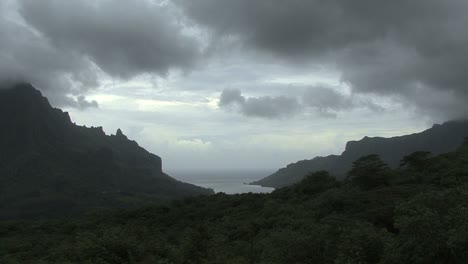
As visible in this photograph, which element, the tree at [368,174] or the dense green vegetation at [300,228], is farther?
the tree at [368,174]

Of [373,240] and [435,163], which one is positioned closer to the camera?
[373,240]

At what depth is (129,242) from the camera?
2103cm

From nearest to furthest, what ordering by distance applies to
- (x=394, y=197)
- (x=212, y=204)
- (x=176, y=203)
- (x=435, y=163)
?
(x=394, y=197)
(x=435, y=163)
(x=212, y=204)
(x=176, y=203)

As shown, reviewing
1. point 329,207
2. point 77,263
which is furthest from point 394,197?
point 77,263

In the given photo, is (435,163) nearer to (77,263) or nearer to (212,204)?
(212,204)

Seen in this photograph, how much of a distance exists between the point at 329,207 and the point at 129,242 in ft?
125

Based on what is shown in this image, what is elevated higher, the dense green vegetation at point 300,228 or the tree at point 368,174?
the tree at point 368,174

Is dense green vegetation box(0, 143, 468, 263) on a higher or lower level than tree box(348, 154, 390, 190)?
lower

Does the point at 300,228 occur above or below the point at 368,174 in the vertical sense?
below

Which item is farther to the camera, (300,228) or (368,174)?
(368,174)

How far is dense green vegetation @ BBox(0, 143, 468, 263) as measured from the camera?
16156 mm

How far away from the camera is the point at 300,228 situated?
127 ft

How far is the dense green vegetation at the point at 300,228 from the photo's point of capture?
16.2 metres

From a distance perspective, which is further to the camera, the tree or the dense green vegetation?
the tree
